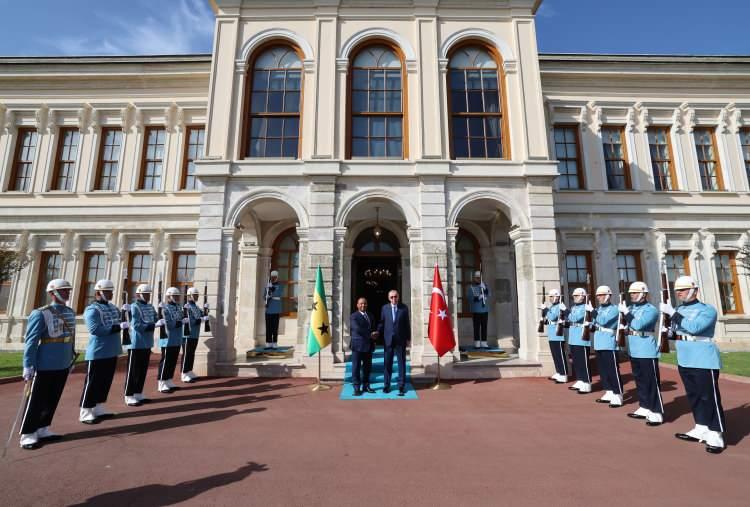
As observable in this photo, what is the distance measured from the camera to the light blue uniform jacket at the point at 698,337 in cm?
469

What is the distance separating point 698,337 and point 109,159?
17.7m

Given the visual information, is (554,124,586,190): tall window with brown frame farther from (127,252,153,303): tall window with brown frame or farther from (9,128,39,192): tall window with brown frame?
(9,128,39,192): tall window with brown frame

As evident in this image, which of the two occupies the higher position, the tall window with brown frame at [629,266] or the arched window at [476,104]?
the arched window at [476,104]

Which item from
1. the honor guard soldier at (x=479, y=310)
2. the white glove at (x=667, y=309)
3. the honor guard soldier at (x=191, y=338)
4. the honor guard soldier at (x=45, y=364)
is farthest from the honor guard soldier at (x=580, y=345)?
the honor guard soldier at (x=45, y=364)

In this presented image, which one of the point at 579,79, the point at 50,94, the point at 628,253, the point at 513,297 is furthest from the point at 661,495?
the point at 50,94

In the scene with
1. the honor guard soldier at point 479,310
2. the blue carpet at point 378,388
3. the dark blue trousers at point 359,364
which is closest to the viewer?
the blue carpet at point 378,388

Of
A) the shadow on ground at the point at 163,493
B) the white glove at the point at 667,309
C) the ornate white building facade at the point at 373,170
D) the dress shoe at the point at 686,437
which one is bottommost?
the shadow on ground at the point at 163,493

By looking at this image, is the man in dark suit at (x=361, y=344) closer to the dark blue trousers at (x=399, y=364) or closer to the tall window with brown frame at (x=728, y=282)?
the dark blue trousers at (x=399, y=364)

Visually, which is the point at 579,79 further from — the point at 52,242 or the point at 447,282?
the point at 52,242

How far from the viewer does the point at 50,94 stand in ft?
45.8

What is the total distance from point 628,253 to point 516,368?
310 inches

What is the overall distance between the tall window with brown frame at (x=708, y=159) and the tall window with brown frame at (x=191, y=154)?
1892 centimetres

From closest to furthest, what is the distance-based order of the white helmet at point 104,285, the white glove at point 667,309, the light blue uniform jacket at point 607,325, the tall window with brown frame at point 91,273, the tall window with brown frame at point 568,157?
the white glove at point 667,309 → the white helmet at point 104,285 → the light blue uniform jacket at point 607,325 → the tall window with brown frame at point 91,273 → the tall window with brown frame at point 568,157

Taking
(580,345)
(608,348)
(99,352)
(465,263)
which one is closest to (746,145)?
(465,263)
